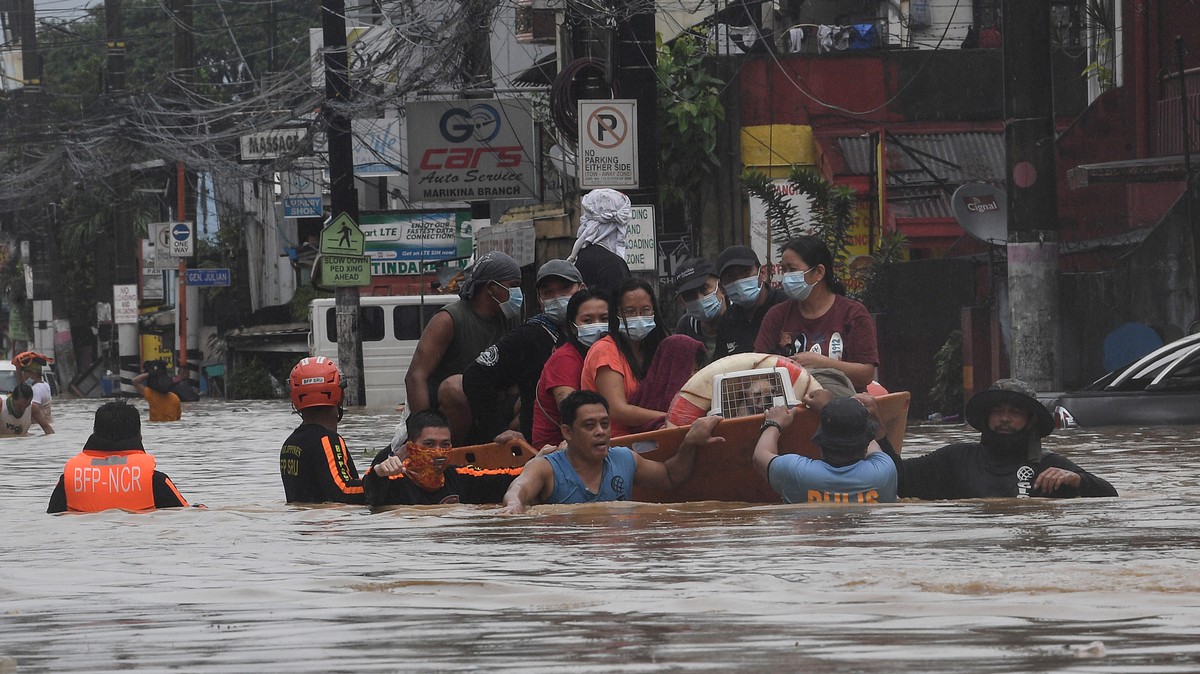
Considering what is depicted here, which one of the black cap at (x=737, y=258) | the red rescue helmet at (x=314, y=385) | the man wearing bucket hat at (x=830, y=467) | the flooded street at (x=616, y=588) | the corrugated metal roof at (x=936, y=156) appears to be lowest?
the flooded street at (x=616, y=588)

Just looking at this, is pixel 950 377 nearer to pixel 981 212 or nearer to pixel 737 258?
pixel 981 212

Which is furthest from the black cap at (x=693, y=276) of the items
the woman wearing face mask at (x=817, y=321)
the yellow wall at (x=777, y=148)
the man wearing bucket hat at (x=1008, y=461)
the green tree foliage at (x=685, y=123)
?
the yellow wall at (x=777, y=148)

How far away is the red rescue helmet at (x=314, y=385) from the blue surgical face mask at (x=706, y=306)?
2.72 metres

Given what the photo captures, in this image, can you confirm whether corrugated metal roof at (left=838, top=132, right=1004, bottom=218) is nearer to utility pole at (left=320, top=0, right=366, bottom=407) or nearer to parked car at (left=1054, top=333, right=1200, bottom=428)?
utility pole at (left=320, top=0, right=366, bottom=407)

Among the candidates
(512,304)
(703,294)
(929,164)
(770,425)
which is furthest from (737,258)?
(929,164)

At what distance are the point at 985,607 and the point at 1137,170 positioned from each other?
15898 millimetres

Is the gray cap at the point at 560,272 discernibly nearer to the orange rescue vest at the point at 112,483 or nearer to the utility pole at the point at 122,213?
the orange rescue vest at the point at 112,483

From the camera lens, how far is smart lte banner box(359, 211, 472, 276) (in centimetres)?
3572

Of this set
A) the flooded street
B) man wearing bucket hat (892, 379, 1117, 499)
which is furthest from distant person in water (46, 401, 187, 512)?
man wearing bucket hat (892, 379, 1117, 499)

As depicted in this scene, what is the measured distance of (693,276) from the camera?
11453 millimetres

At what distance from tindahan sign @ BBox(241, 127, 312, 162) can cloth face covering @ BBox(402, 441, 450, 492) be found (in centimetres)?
2672

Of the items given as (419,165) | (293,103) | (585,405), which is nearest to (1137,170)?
(419,165)

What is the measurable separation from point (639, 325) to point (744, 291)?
5.66 ft

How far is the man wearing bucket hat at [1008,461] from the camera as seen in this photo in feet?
30.4
